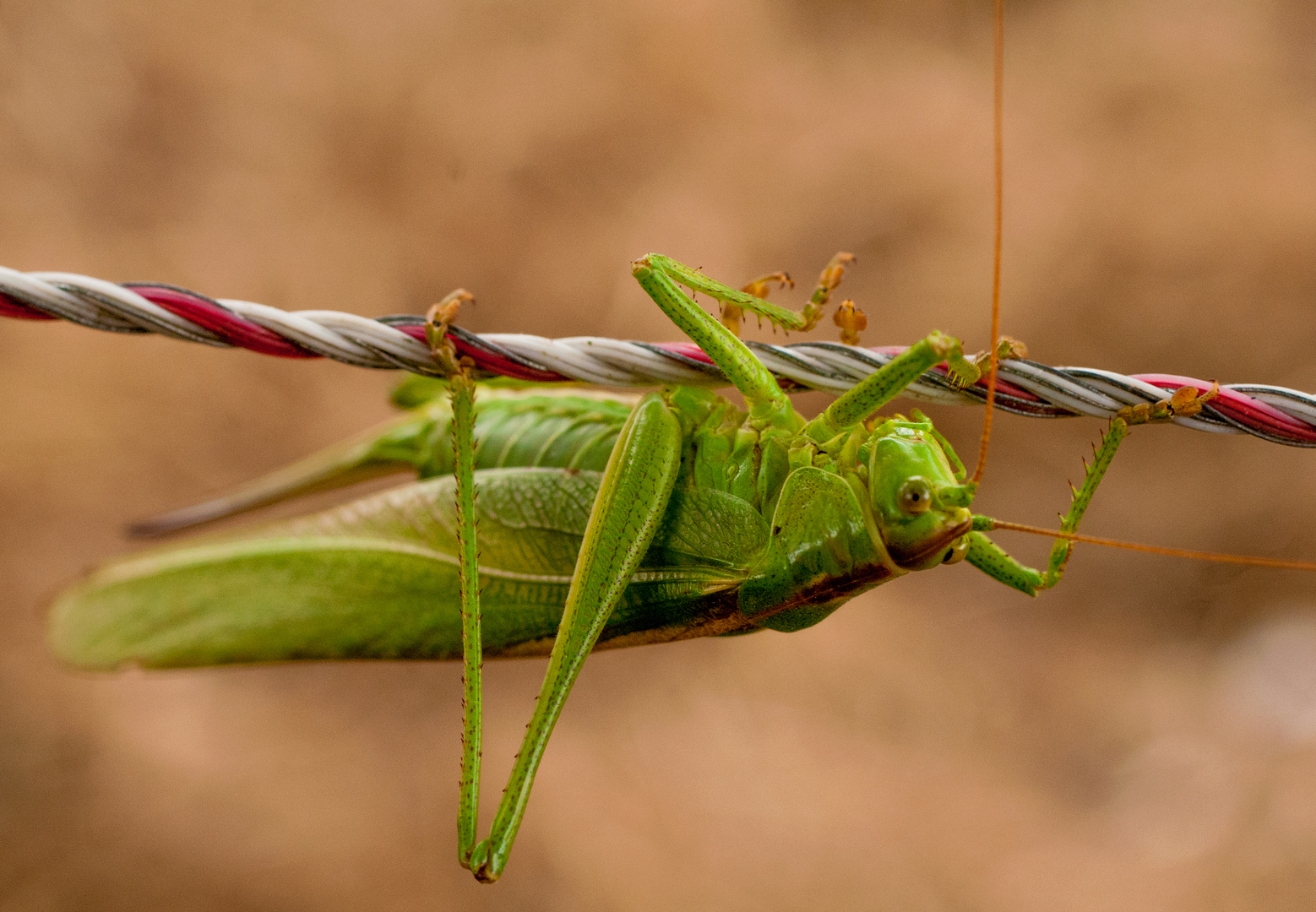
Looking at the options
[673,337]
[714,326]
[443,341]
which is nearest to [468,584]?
[443,341]

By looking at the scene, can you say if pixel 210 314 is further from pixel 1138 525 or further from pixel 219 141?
pixel 1138 525

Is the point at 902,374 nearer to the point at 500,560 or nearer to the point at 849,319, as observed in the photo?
the point at 849,319

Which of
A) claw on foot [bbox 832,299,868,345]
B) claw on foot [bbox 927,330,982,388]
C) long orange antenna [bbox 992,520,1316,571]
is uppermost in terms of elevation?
claw on foot [bbox 832,299,868,345]

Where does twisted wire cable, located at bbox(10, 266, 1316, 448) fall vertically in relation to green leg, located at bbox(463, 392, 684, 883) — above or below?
above

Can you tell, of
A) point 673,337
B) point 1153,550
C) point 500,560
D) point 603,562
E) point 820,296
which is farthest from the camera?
point 673,337

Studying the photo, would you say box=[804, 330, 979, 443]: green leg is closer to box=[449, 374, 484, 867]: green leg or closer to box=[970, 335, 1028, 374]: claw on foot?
box=[970, 335, 1028, 374]: claw on foot

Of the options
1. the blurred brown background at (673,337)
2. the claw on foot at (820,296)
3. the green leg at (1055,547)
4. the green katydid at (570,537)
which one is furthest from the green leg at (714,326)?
the blurred brown background at (673,337)

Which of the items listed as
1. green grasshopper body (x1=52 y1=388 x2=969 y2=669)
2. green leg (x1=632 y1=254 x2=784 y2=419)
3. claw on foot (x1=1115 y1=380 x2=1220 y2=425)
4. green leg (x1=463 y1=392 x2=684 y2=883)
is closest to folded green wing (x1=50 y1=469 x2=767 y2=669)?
green grasshopper body (x1=52 y1=388 x2=969 y2=669)
